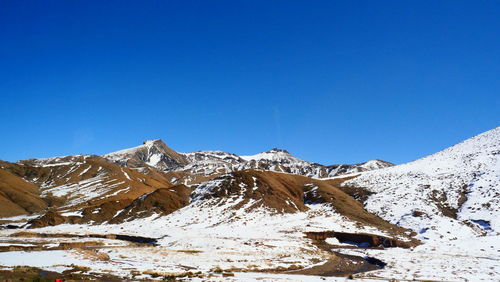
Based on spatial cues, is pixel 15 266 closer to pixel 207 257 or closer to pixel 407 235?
pixel 207 257

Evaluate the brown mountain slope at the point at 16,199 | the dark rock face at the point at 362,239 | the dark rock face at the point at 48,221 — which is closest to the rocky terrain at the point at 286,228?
the dark rock face at the point at 362,239

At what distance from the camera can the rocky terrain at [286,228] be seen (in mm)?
39188

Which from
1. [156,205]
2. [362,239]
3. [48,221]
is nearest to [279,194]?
[362,239]

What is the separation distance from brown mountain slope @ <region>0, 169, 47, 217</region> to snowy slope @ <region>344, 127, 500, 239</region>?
143536mm

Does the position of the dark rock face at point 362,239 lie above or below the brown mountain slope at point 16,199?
below

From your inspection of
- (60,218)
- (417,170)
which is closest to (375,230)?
(417,170)

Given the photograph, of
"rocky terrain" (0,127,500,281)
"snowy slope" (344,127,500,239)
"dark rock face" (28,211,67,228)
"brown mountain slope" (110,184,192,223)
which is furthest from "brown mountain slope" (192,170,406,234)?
"dark rock face" (28,211,67,228)

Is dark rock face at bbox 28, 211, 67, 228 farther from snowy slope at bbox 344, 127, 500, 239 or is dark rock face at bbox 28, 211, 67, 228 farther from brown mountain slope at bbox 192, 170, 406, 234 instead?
snowy slope at bbox 344, 127, 500, 239

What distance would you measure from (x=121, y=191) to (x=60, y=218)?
68.1m

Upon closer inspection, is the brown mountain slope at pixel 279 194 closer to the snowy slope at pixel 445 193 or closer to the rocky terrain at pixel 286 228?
the rocky terrain at pixel 286 228

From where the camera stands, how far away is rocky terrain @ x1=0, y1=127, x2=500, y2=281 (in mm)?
39188

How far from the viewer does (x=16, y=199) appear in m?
159

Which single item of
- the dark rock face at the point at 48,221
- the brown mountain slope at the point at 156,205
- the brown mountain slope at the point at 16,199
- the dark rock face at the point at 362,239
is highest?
the brown mountain slope at the point at 16,199

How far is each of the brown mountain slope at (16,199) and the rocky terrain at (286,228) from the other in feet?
2.76
